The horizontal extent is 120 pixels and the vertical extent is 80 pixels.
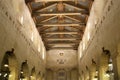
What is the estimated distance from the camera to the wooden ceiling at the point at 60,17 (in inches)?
731

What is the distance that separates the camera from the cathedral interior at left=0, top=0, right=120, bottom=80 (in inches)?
440

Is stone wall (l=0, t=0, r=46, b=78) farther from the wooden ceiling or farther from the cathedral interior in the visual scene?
the wooden ceiling

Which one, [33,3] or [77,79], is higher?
[33,3]

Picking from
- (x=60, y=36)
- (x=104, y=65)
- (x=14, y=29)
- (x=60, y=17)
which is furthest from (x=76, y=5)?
(x=60, y=36)

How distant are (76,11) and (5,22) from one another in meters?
9.01

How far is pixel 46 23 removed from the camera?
21.7m

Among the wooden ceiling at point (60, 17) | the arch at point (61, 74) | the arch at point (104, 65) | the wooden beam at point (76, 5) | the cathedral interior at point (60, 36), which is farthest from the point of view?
the arch at point (61, 74)

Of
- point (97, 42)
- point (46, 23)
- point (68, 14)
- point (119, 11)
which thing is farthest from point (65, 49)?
point (119, 11)

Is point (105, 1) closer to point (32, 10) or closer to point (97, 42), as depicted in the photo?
point (97, 42)

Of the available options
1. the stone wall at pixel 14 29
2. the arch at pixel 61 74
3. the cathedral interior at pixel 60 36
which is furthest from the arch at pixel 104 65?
the arch at pixel 61 74

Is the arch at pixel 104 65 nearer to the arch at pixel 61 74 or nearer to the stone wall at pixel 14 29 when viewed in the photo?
the stone wall at pixel 14 29

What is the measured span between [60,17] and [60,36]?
246 inches

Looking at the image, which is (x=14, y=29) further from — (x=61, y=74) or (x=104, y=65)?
(x=61, y=74)

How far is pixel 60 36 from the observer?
2697cm
